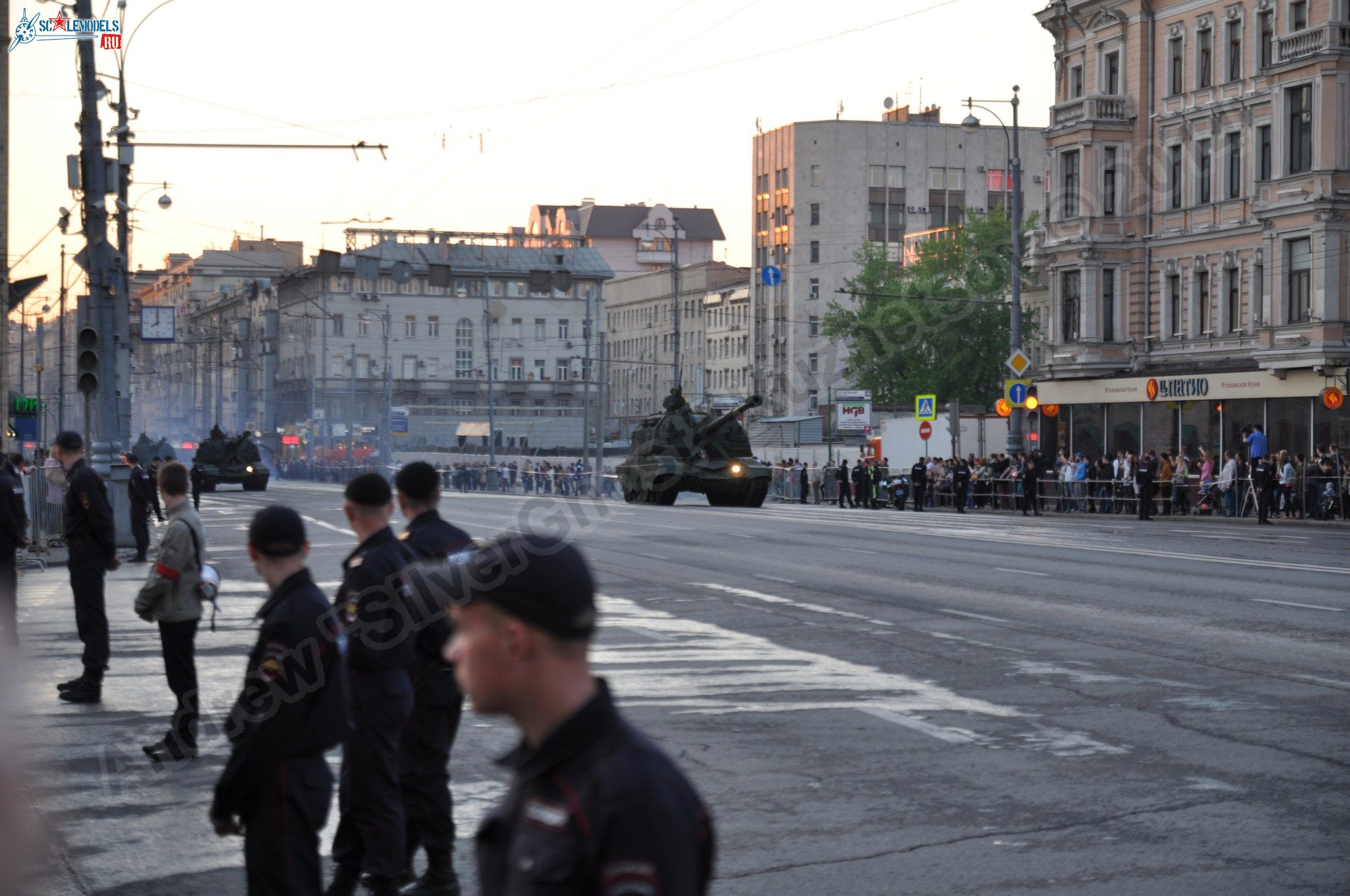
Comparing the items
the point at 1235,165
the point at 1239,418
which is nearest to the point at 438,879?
the point at 1239,418

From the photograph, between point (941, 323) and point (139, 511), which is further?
point (941, 323)

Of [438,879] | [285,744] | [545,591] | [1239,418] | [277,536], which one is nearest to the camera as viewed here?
[545,591]

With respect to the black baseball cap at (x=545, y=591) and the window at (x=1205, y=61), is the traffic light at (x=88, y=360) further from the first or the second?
the window at (x=1205, y=61)

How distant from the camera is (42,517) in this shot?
29234 mm

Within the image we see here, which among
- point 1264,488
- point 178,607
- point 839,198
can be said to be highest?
point 839,198

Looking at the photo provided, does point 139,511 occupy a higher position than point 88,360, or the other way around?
point 88,360

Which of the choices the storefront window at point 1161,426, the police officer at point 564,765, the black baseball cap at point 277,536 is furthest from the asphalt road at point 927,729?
the storefront window at point 1161,426

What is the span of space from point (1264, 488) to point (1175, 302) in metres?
16.7

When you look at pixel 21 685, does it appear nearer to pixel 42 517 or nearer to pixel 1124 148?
pixel 42 517

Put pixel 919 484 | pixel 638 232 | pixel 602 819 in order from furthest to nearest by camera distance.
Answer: pixel 638 232 → pixel 919 484 → pixel 602 819

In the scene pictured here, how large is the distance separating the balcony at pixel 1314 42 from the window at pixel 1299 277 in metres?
4.80

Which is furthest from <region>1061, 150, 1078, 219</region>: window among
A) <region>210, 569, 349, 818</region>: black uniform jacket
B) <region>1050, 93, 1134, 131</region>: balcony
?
<region>210, 569, 349, 818</region>: black uniform jacket

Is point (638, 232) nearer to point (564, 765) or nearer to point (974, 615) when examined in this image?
point (974, 615)

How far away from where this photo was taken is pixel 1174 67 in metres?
53.6
